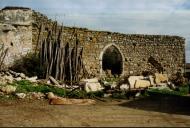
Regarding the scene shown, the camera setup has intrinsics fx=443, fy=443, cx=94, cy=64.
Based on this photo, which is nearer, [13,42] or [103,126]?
[103,126]

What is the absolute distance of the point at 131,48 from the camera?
27.9 meters

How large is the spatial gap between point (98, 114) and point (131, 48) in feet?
45.8

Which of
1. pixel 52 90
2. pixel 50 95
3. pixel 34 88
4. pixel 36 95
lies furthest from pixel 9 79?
pixel 50 95

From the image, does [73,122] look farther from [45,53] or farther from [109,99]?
[45,53]

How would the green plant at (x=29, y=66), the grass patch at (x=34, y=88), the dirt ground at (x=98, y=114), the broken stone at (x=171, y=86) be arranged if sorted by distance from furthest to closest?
1. the broken stone at (x=171, y=86)
2. the green plant at (x=29, y=66)
3. the grass patch at (x=34, y=88)
4. the dirt ground at (x=98, y=114)

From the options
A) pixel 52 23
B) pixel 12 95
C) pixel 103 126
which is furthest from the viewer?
pixel 52 23

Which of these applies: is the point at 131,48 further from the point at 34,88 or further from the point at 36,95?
the point at 36,95

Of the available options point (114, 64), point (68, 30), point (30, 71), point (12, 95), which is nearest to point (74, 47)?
point (68, 30)

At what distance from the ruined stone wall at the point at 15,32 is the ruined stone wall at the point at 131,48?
1.48 feet

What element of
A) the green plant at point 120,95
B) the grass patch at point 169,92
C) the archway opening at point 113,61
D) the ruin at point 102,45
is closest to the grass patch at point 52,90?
the green plant at point 120,95

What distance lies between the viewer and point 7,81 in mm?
19578

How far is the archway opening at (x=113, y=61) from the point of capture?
27.8 m

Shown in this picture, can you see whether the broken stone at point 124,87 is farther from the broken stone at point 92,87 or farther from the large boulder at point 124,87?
the broken stone at point 92,87

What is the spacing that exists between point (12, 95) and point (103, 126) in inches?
265
